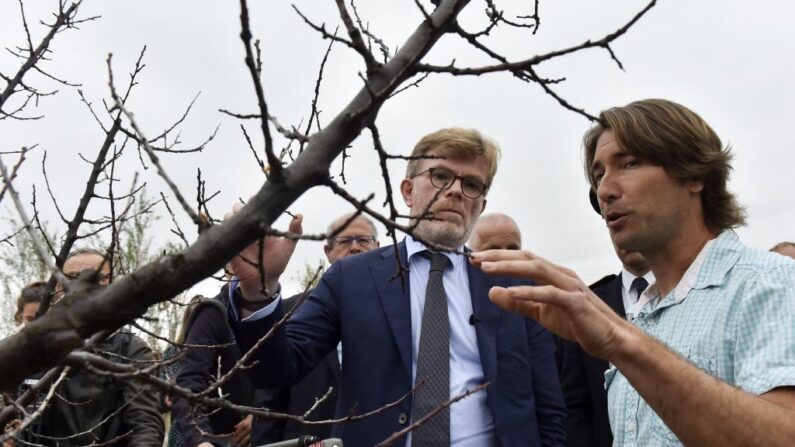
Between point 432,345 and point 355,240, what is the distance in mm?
1966

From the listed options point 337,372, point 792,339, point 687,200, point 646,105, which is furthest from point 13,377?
point 337,372

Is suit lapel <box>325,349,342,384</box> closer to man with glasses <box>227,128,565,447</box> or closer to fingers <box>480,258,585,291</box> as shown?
man with glasses <box>227,128,565,447</box>

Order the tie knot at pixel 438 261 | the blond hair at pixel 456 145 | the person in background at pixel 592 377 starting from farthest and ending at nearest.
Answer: the person in background at pixel 592 377
the blond hair at pixel 456 145
the tie knot at pixel 438 261

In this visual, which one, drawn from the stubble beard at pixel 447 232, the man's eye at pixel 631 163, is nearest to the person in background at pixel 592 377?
the stubble beard at pixel 447 232

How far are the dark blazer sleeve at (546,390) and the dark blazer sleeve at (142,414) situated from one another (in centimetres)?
179

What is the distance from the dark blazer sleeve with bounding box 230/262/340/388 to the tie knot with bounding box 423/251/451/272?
438 mm

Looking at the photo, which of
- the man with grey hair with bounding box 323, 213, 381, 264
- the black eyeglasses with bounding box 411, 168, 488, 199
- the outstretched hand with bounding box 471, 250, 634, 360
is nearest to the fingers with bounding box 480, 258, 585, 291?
the outstretched hand with bounding box 471, 250, 634, 360

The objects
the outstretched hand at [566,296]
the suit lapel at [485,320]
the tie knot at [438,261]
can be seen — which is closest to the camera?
the outstretched hand at [566,296]

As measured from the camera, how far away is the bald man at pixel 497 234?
A: 4922 mm

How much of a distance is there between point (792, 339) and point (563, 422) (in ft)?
5.02

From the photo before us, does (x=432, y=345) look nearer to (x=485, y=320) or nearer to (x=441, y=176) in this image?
(x=485, y=320)

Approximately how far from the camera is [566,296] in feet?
5.93

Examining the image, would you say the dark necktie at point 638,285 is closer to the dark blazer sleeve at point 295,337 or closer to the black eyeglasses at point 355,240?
the dark blazer sleeve at point 295,337

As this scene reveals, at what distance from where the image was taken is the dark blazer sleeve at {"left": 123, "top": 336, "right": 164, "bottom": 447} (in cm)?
334
